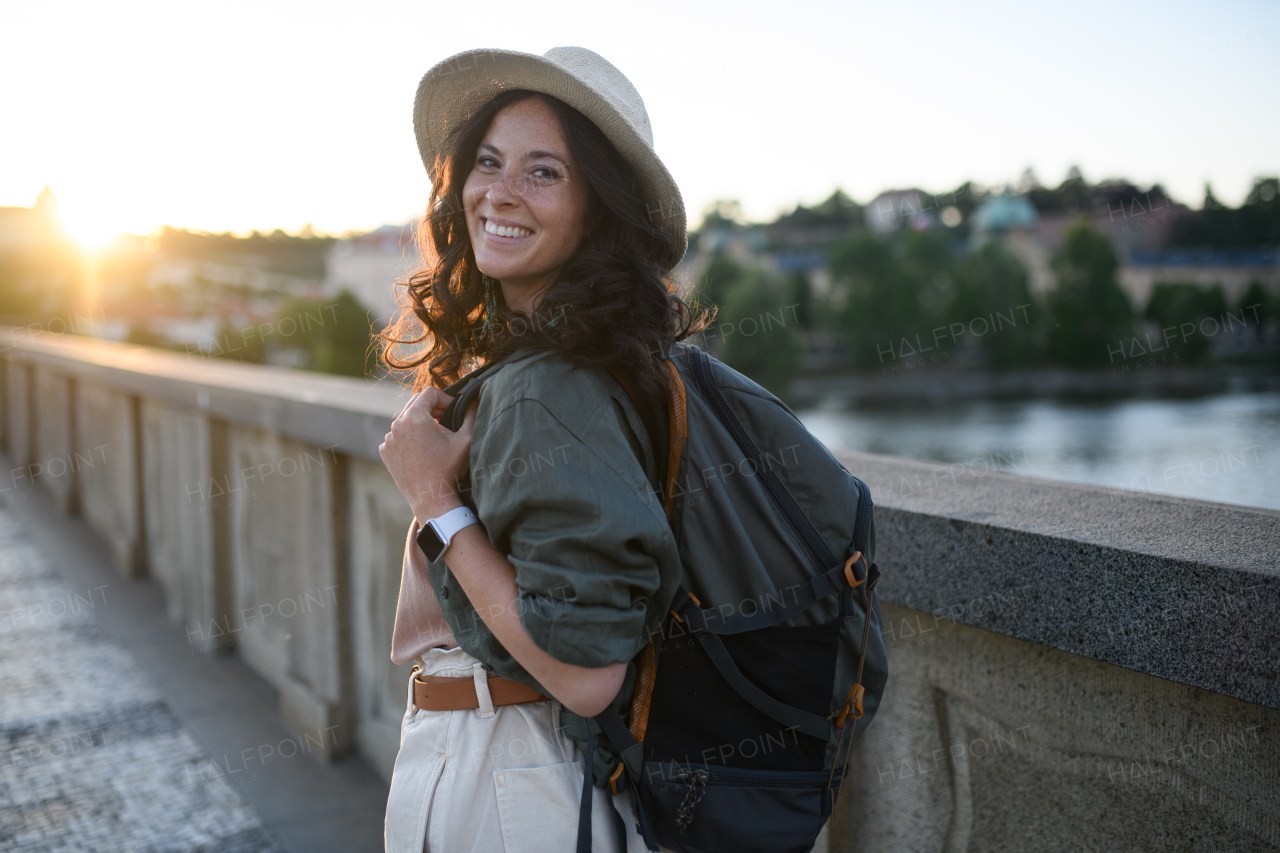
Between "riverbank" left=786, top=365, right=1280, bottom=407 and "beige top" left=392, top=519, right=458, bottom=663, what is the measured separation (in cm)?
421

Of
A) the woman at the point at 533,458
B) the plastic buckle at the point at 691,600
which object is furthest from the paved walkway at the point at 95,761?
the plastic buckle at the point at 691,600

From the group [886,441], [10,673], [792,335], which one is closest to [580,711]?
[10,673]

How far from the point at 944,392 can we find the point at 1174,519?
3594 cm

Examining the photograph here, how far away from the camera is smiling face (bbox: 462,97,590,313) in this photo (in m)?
1.47

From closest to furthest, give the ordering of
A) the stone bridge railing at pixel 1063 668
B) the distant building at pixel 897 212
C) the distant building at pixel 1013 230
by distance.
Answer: the stone bridge railing at pixel 1063 668 → the distant building at pixel 1013 230 → the distant building at pixel 897 212

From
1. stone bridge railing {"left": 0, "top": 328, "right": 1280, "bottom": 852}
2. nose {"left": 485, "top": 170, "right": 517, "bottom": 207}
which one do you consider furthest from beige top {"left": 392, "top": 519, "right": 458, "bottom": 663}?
stone bridge railing {"left": 0, "top": 328, "right": 1280, "bottom": 852}

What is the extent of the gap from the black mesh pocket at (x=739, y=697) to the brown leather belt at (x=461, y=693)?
0.20m

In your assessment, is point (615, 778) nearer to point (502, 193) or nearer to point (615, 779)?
point (615, 779)

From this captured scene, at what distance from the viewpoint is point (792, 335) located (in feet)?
211

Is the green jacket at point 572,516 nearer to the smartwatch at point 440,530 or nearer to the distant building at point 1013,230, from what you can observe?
the smartwatch at point 440,530

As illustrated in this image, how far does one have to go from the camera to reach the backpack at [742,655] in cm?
127

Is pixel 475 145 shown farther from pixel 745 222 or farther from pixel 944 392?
pixel 745 222

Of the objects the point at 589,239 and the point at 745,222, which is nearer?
the point at 589,239

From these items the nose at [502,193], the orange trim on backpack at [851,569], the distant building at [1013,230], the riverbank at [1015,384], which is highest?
the distant building at [1013,230]
